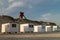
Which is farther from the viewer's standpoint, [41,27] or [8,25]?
[41,27]

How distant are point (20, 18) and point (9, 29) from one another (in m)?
35.6

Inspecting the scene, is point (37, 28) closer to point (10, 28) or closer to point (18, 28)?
point (18, 28)

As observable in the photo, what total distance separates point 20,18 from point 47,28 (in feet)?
55.7

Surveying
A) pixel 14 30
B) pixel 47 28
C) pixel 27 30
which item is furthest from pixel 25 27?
pixel 47 28

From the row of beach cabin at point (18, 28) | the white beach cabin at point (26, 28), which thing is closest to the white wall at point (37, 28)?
the row of beach cabin at point (18, 28)

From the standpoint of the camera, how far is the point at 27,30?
6950cm

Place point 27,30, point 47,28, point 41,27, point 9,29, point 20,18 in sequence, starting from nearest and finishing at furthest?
point 9,29, point 27,30, point 41,27, point 47,28, point 20,18

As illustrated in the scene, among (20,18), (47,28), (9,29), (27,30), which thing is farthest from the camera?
(20,18)

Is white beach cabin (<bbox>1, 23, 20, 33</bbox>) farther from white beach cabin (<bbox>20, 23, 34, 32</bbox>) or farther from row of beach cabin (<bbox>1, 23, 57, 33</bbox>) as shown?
white beach cabin (<bbox>20, 23, 34, 32</bbox>)

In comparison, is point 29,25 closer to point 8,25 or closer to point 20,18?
point 8,25

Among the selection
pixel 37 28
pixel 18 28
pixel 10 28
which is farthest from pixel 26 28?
pixel 37 28

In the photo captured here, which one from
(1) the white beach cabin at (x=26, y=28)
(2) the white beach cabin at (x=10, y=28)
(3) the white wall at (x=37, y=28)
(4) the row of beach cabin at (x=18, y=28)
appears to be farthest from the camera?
(3) the white wall at (x=37, y=28)

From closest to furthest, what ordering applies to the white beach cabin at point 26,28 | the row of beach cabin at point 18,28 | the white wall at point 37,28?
1. the row of beach cabin at point 18,28
2. the white beach cabin at point 26,28
3. the white wall at point 37,28

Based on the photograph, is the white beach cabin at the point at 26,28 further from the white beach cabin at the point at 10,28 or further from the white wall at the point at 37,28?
the white wall at the point at 37,28
